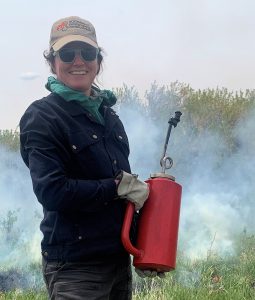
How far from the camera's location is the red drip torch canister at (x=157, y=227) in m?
2.23

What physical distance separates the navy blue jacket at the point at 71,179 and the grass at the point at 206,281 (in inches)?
86.4

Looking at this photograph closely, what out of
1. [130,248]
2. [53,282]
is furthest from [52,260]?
[130,248]

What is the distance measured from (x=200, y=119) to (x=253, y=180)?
168 centimetres

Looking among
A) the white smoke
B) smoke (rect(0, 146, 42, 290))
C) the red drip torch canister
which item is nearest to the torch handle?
the red drip torch canister

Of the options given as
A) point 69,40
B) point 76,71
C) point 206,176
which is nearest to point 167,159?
point 76,71

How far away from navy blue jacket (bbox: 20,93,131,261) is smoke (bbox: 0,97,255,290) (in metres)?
4.16

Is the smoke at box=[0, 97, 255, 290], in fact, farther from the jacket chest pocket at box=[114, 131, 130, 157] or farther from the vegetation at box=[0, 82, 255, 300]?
the jacket chest pocket at box=[114, 131, 130, 157]

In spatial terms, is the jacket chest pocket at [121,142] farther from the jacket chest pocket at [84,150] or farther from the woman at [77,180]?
the jacket chest pocket at [84,150]

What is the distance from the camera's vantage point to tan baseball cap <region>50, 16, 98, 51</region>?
2.32m

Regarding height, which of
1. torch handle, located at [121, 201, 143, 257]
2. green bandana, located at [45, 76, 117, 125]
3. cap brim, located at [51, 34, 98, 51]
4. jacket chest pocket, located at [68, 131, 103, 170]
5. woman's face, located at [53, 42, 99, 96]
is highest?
cap brim, located at [51, 34, 98, 51]

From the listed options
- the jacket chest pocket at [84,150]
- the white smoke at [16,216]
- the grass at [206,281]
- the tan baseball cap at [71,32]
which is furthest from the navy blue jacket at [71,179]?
the white smoke at [16,216]

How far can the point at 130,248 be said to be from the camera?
2186mm

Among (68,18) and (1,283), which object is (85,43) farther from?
(1,283)

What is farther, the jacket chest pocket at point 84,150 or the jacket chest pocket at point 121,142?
the jacket chest pocket at point 121,142
